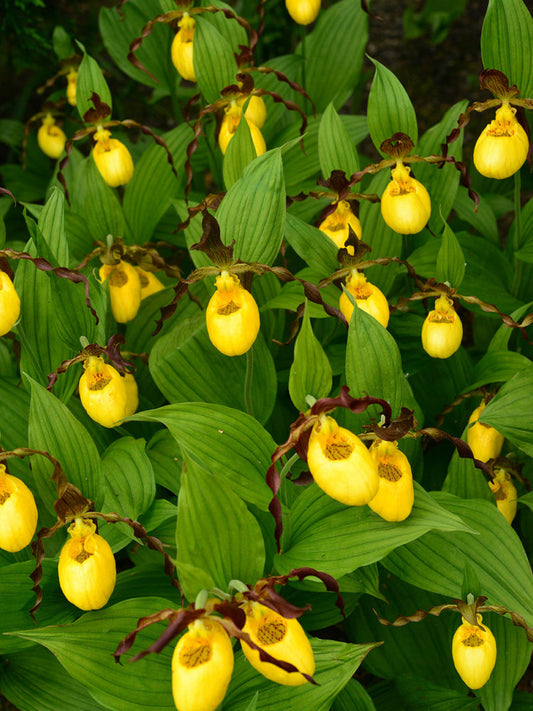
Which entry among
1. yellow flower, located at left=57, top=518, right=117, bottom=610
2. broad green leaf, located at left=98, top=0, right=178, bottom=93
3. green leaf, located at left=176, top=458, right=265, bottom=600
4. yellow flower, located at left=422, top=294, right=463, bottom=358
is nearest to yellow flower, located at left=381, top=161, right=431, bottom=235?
yellow flower, located at left=422, top=294, right=463, bottom=358

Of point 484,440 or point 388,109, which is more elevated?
point 388,109

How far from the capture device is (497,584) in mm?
1608

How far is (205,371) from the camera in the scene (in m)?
1.96

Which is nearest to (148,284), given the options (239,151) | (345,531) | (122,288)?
(122,288)

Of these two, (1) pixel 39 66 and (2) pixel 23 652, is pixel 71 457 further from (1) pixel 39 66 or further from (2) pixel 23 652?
Answer: (1) pixel 39 66

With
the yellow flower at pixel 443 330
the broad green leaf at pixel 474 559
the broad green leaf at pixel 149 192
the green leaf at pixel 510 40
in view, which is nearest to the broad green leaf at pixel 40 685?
the broad green leaf at pixel 474 559

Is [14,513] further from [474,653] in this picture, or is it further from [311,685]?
[474,653]

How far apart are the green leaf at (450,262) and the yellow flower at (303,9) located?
0.98m

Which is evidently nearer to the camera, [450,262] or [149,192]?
[450,262]

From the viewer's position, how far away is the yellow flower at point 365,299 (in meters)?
1.79

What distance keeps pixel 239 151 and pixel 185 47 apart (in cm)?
50

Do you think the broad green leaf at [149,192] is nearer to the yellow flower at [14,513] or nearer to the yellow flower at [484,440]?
the yellow flower at [14,513]

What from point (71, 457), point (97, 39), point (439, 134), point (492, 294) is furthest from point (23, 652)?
point (97, 39)

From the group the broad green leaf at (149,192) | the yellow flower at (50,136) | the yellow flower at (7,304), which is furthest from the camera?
the yellow flower at (50,136)
